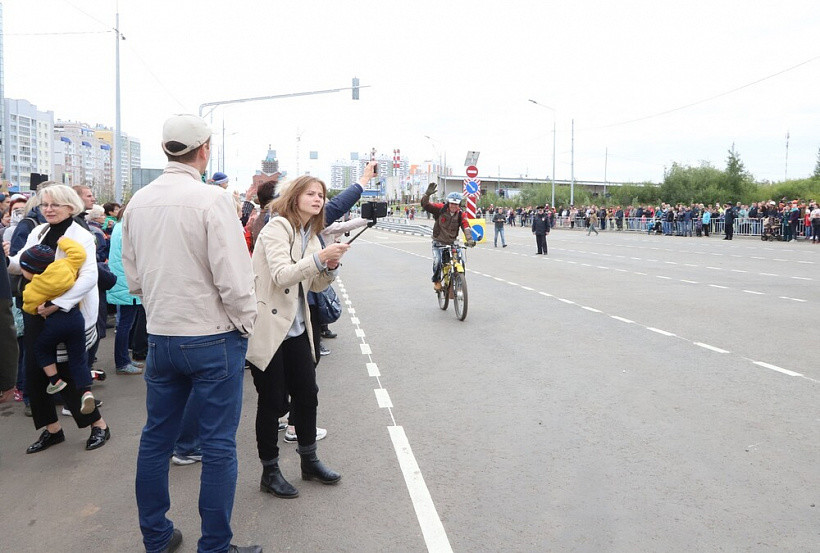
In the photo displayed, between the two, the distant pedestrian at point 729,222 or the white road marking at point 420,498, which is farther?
the distant pedestrian at point 729,222

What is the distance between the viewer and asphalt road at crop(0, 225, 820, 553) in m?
3.72

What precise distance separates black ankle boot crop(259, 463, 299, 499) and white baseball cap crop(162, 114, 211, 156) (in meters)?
1.96

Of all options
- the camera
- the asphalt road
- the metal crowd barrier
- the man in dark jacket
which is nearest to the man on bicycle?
the asphalt road

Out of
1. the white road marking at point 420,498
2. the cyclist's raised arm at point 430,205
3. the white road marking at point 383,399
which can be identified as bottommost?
the white road marking at point 420,498

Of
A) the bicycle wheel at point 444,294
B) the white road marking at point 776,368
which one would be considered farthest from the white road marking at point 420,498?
the bicycle wheel at point 444,294

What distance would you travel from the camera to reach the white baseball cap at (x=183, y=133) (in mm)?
3266

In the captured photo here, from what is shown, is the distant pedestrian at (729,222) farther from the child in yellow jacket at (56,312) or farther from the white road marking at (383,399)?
the child in yellow jacket at (56,312)

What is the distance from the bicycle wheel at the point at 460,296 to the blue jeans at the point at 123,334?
4731 mm

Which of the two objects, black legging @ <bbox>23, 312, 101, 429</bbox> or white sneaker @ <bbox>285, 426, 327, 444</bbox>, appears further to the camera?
white sneaker @ <bbox>285, 426, 327, 444</bbox>

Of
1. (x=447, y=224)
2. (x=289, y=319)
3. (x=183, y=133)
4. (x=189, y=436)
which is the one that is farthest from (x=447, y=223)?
(x=183, y=133)

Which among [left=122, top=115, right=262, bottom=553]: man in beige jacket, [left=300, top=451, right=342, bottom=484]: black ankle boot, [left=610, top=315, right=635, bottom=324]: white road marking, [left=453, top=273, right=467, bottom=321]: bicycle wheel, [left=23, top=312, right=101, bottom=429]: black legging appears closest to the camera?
[left=122, top=115, right=262, bottom=553]: man in beige jacket

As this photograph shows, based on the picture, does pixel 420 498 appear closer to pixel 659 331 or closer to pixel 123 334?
pixel 123 334

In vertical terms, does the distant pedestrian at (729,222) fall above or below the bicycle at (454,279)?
above

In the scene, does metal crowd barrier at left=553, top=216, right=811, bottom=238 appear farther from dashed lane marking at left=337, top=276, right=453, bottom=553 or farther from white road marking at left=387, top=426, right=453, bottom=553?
white road marking at left=387, top=426, right=453, bottom=553
